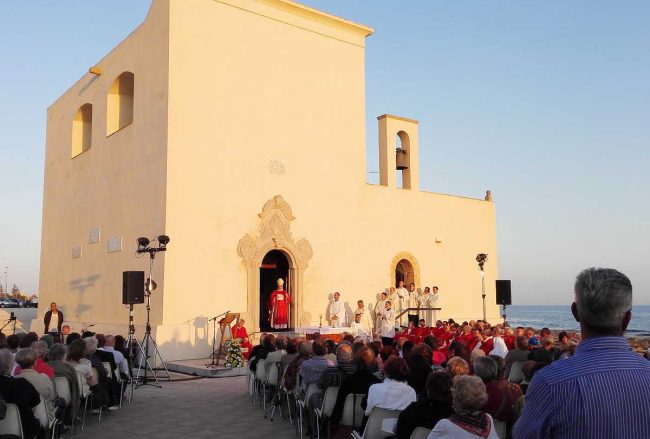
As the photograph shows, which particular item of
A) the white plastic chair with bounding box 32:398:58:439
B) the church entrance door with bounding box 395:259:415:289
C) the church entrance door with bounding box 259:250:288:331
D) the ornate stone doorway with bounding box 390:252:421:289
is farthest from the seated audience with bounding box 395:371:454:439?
the church entrance door with bounding box 395:259:415:289

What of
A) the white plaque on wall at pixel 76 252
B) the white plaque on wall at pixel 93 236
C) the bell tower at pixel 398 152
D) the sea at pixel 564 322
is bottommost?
the sea at pixel 564 322

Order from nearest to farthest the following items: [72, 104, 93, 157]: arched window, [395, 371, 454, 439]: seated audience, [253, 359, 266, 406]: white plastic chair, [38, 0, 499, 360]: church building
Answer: [395, 371, 454, 439]: seated audience → [253, 359, 266, 406]: white plastic chair → [38, 0, 499, 360]: church building → [72, 104, 93, 157]: arched window

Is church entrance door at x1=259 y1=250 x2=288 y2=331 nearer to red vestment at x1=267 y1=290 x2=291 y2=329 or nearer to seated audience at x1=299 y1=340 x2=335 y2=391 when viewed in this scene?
red vestment at x1=267 y1=290 x2=291 y2=329

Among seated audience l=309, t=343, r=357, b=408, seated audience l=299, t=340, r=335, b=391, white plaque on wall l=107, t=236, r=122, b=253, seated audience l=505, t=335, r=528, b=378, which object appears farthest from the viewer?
white plaque on wall l=107, t=236, r=122, b=253

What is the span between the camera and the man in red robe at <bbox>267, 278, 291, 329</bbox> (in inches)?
605

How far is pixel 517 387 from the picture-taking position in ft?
16.1

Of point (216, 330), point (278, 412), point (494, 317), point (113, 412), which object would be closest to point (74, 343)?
point (113, 412)

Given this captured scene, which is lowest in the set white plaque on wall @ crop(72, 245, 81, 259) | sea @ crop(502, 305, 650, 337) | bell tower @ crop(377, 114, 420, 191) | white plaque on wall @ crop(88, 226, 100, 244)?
sea @ crop(502, 305, 650, 337)

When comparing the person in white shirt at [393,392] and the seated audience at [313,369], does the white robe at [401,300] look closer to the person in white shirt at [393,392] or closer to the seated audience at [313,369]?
the seated audience at [313,369]

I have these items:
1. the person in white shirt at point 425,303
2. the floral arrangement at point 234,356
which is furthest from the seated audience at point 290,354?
the person in white shirt at point 425,303

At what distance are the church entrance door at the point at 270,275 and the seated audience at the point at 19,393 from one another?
1039 cm

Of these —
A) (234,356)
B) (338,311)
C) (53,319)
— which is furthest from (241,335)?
(53,319)

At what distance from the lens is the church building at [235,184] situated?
14.3 metres

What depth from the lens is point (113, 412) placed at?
8391mm
